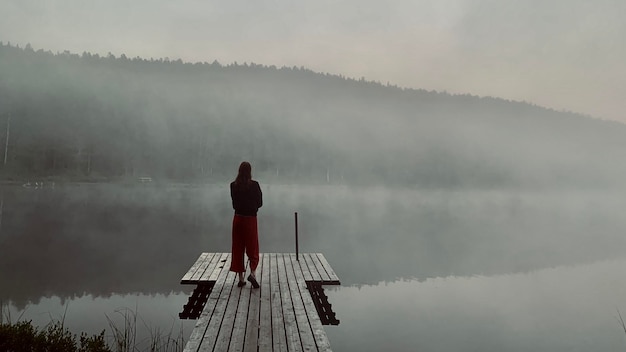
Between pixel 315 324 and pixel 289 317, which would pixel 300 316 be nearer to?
pixel 289 317

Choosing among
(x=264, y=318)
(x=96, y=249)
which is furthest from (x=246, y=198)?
(x=96, y=249)

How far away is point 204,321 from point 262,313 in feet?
3.08

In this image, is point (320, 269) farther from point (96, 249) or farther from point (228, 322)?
point (96, 249)

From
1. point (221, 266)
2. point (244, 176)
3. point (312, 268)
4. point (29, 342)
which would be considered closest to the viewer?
point (29, 342)

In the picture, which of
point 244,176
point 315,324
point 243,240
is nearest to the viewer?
point 315,324

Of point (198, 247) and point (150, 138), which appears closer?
point (198, 247)

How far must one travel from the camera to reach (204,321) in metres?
6.71

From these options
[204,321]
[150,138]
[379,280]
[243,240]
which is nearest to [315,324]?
[204,321]

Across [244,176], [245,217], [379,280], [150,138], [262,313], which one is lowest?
[379,280]

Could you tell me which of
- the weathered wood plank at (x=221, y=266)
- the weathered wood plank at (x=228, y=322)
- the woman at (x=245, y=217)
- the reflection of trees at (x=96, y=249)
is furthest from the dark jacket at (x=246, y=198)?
the reflection of trees at (x=96, y=249)

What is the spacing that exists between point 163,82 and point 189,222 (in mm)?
170541

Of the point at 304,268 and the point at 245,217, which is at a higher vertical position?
the point at 245,217

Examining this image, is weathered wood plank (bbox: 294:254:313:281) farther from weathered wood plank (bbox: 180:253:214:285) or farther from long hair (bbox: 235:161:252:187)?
long hair (bbox: 235:161:252:187)

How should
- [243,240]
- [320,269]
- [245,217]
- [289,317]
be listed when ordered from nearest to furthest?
[289,317] < [245,217] < [243,240] < [320,269]
